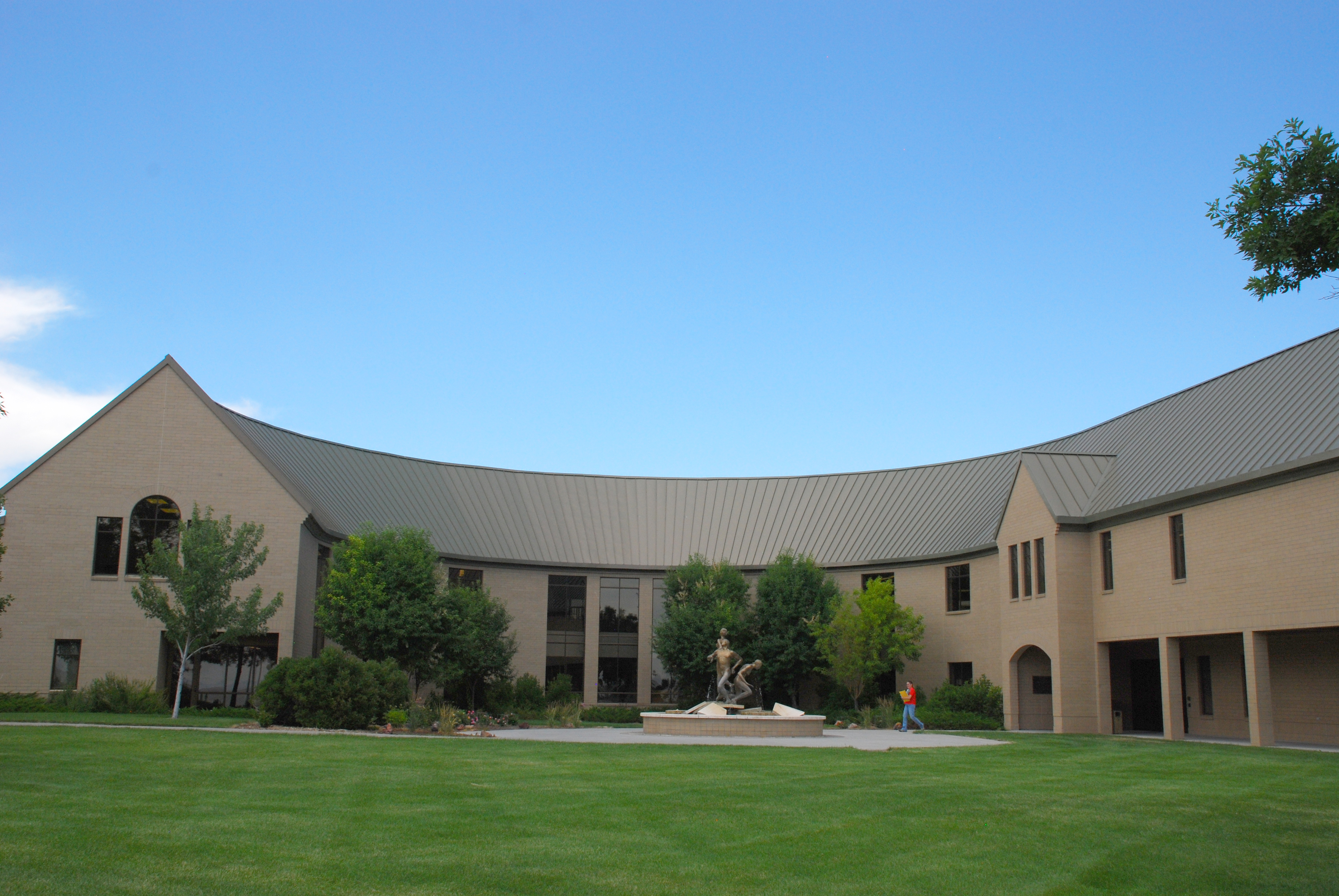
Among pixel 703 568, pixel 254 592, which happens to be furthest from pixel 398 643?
pixel 703 568

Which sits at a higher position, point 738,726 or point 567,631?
point 567,631

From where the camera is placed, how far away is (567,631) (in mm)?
50000

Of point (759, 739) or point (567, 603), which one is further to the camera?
point (567, 603)

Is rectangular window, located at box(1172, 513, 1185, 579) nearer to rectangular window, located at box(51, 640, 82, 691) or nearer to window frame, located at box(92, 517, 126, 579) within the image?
window frame, located at box(92, 517, 126, 579)

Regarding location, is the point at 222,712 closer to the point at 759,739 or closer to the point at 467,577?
the point at 467,577

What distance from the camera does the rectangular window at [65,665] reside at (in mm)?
35625

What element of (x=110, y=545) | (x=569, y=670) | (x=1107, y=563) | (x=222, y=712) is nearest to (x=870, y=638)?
(x=1107, y=563)

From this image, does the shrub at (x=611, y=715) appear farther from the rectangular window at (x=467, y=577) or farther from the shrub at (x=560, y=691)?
the rectangular window at (x=467, y=577)

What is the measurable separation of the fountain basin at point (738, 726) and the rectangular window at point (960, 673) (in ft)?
45.1

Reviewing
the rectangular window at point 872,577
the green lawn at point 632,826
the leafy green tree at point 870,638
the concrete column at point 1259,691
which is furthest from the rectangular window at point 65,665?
the concrete column at point 1259,691

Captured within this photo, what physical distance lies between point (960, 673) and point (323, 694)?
26.6 meters

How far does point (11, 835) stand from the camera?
10109mm

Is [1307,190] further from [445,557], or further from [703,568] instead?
[445,557]

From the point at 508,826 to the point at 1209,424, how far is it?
29.3 meters
